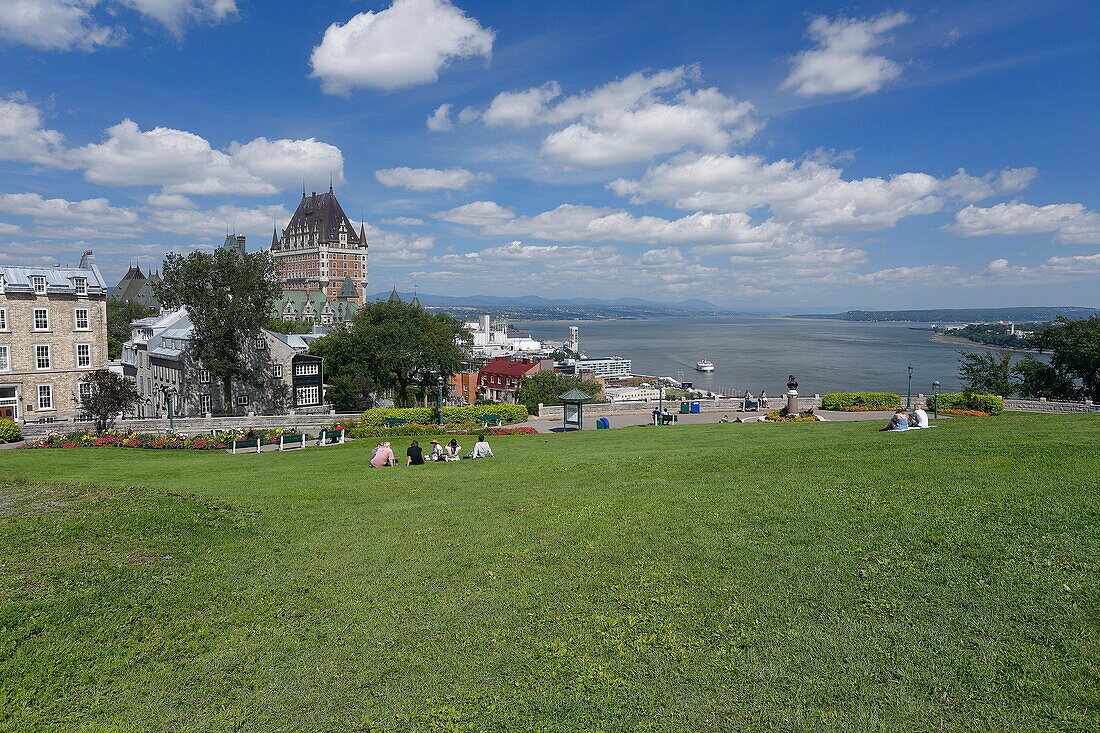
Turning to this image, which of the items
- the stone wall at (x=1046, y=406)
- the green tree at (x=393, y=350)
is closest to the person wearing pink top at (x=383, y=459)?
the green tree at (x=393, y=350)

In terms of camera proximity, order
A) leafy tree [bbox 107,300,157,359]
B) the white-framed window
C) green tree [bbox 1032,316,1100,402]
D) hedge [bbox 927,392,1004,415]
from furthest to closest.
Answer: leafy tree [bbox 107,300,157,359]
the white-framed window
green tree [bbox 1032,316,1100,402]
hedge [bbox 927,392,1004,415]

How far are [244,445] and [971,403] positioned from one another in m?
34.3

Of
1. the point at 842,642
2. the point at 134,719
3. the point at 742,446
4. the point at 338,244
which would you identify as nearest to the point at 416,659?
the point at 134,719

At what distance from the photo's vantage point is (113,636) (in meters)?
6.95

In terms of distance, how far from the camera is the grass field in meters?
5.59

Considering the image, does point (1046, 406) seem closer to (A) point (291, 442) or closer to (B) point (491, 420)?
(B) point (491, 420)

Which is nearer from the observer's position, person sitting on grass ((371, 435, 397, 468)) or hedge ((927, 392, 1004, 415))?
person sitting on grass ((371, 435, 397, 468))

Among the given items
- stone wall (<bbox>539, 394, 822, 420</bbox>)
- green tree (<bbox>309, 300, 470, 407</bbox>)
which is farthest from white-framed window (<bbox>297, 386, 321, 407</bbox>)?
stone wall (<bbox>539, 394, 822, 420</bbox>)

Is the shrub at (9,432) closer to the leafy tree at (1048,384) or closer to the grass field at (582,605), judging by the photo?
the grass field at (582,605)

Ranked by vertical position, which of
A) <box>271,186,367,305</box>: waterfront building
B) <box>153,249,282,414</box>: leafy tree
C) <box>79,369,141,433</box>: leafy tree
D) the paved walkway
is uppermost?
<box>271,186,367,305</box>: waterfront building

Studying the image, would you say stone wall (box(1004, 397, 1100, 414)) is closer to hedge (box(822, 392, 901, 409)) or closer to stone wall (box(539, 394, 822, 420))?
hedge (box(822, 392, 901, 409))

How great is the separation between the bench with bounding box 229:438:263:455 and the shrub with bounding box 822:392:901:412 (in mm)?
28884

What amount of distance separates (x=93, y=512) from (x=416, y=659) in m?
7.80

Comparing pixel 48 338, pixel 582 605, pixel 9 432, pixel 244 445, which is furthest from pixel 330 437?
pixel 48 338
